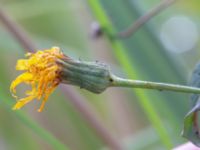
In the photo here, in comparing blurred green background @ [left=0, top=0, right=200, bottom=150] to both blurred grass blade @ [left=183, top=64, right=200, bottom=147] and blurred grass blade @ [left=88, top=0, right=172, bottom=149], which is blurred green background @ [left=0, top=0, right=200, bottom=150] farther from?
blurred grass blade @ [left=183, top=64, right=200, bottom=147]

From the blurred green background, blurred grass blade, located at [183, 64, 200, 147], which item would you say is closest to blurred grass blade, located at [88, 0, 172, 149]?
the blurred green background

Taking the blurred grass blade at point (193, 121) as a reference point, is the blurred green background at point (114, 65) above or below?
above

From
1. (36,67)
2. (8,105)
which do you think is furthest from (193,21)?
(36,67)

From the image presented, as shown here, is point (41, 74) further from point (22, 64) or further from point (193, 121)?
point (193, 121)

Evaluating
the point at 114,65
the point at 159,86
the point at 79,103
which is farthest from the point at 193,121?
the point at 114,65

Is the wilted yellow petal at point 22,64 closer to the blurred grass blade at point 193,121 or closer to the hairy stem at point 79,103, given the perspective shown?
the blurred grass blade at point 193,121

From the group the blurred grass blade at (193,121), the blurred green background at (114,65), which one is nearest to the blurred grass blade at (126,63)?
the blurred green background at (114,65)
